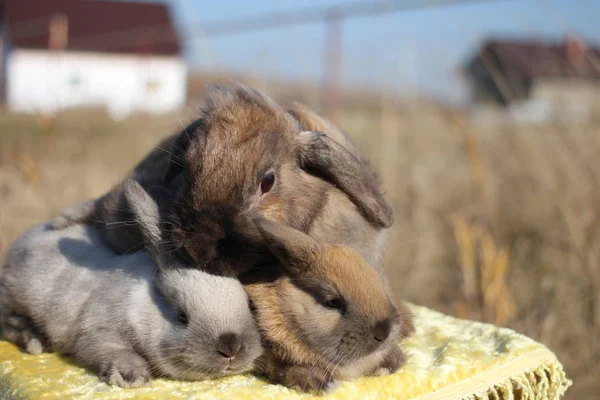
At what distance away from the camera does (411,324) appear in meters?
3.00

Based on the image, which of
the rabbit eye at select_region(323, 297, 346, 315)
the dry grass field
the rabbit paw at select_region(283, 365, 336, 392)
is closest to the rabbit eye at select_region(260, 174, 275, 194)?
the rabbit eye at select_region(323, 297, 346, 315)

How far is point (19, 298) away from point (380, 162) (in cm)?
515

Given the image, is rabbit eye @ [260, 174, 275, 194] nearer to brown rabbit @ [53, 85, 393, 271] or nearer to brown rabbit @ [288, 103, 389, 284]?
brown rabbit @ [53, 85, 393, 271]

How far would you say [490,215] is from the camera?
582 cm

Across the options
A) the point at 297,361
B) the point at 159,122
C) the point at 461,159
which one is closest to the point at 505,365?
the point at 297,361

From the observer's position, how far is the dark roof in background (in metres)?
4.88

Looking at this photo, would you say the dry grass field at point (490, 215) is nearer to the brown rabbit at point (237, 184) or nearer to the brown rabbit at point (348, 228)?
the brown rabbit at point (237, 184)

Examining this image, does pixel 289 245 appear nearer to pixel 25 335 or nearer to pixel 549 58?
pixel 25 335

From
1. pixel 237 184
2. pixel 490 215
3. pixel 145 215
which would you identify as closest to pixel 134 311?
pixel 145 215

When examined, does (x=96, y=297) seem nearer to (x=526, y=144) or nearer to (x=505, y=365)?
(x=505, y=365)

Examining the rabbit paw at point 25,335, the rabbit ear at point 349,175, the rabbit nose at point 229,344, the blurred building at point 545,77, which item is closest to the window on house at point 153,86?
the blurred building at point 545,77

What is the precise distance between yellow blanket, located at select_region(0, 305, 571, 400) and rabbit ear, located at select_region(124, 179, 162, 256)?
48 cm

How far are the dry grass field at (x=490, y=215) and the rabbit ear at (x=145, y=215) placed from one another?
34.5 inches

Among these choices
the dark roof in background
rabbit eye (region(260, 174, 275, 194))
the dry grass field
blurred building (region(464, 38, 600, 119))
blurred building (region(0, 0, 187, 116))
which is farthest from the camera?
blurred building (region(0, 0, 187, 116))
